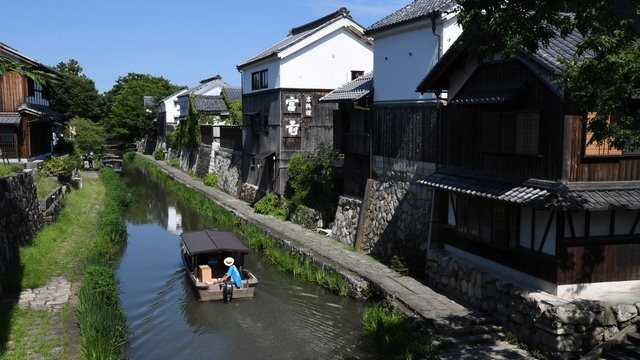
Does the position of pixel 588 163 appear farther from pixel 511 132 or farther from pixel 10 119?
pixel 10 119

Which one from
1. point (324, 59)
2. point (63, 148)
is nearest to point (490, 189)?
point (324, 59)

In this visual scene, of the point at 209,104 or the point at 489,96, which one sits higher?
the point at 209,104

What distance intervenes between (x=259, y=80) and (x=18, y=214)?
15.9 meters

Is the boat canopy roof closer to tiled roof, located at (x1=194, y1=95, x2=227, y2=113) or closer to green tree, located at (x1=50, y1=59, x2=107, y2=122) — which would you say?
tiled roof, located at (x1=194, y1=95, x2=227, y2=113)

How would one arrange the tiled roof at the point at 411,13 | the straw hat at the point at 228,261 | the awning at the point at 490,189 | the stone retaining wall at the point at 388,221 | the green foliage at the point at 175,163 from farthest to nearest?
1. the green foliage at the point at 175,163
2. the straw hat at the point at 228,261
3. the stone retaining wall at the point at 388,221
4. the tiled roof at the point at 411,13
5. the awning at the point at 490,189

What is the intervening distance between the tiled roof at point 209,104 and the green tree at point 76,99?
2330cm

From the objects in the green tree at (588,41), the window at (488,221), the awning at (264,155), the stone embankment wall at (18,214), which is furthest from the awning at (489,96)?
the awning at (264,155)

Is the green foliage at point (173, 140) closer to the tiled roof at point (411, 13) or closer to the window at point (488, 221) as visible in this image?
the tiled roof at point (411, 13)

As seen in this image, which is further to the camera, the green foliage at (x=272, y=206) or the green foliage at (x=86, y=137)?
the green foliage at (x=86, y=137)

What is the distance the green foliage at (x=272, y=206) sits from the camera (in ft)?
92.5

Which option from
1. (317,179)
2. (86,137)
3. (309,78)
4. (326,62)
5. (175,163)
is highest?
(326,62)

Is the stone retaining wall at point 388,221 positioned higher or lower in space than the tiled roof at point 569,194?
lower

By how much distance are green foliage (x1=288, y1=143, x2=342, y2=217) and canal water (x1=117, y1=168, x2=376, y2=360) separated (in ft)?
13.3

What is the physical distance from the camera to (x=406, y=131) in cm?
1828
